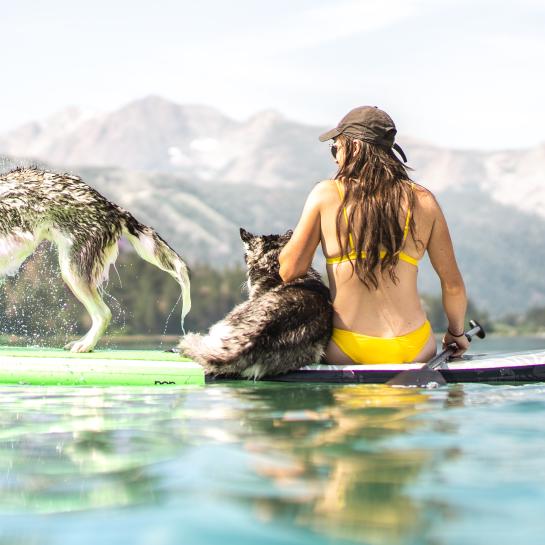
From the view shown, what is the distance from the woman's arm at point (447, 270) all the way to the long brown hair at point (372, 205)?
23 cm

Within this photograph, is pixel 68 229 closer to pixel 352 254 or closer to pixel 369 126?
pixel 352 254

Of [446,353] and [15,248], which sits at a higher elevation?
[15,248]

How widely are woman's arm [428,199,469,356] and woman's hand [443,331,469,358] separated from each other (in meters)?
0.07

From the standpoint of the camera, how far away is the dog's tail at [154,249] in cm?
911

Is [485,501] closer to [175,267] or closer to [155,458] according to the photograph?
[155,458]

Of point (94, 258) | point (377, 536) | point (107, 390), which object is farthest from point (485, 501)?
point (94, 258)

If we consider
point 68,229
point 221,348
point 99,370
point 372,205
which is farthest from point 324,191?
point 68,229

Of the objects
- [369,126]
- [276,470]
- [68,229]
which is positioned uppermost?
[369,126]

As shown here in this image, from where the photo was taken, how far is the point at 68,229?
28.6 ft

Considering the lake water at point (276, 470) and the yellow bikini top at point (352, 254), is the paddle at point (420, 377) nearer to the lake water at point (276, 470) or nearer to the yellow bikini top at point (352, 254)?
the lake water at point (276, 470)

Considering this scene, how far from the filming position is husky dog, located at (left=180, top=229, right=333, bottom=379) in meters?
7.25

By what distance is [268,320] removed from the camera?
23.7 ft

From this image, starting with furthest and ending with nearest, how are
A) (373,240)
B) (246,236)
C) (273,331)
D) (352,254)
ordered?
1. (246,236)
2. (273,331)
3. (352,254)
4. (373,240)

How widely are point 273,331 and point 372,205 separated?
Result: 1.27 metres
